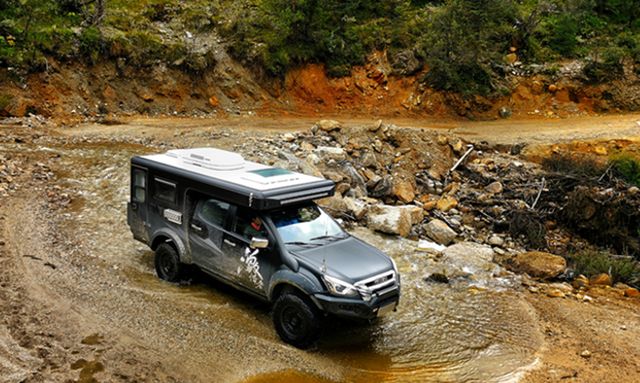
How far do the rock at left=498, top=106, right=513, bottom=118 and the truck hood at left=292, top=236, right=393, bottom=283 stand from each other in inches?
735

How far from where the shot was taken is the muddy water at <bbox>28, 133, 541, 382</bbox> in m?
7.20

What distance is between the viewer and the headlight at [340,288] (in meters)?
6.98

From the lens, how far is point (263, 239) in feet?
24.9

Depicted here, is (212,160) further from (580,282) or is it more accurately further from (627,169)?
(627,169)

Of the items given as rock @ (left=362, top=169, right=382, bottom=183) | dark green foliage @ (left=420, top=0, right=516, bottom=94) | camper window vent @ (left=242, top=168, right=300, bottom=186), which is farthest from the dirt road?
dark green foliage @ (left=420, top=0, right=516, bottom=94)

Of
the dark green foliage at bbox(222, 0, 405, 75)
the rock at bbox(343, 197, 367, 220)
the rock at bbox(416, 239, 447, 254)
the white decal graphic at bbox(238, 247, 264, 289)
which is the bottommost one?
the rock at bbox(416, 239, 447, 254)

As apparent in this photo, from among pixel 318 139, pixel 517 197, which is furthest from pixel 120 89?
pixel 517 197

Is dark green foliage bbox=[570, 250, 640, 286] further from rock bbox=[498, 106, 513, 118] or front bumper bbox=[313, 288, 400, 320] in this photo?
rock bbox=[498, 106, 513, 118]

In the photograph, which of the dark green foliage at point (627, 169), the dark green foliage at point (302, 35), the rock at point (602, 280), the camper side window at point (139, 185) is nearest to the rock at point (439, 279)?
the rock at point (602, 280)

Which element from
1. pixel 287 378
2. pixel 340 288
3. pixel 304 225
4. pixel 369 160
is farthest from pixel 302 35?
pixel 287 378

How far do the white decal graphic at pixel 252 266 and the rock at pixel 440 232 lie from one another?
241 inches

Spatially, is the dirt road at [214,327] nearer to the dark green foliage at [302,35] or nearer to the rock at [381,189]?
the rock at [381,189]

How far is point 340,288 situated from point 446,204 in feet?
28.5

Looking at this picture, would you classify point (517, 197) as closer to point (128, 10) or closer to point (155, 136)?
point (155, 136)
